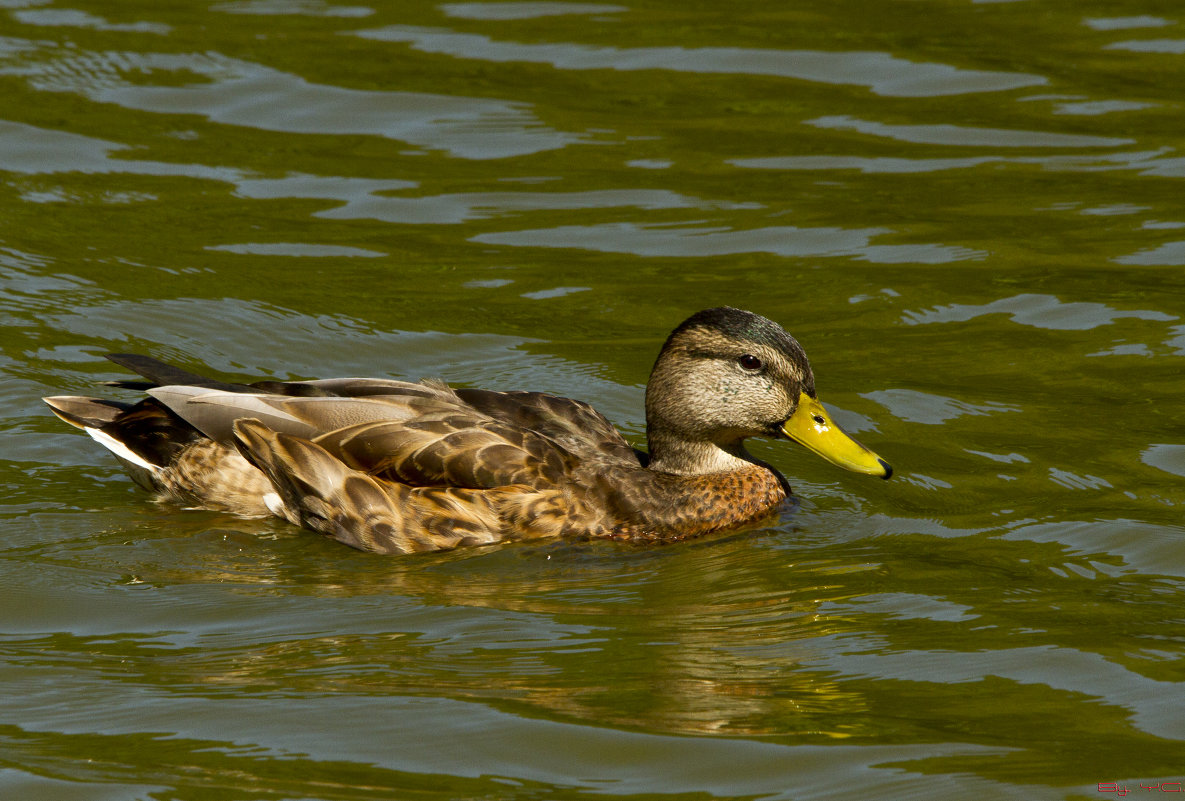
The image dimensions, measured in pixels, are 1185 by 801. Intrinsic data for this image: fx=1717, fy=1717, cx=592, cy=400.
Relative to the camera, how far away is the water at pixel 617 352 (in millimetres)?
5816

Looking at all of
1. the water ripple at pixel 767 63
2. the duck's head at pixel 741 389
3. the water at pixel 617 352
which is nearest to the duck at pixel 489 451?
the duck's head at pixel 741 389

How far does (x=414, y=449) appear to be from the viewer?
308 inches

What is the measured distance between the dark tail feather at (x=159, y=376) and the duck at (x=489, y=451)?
1 centimetres

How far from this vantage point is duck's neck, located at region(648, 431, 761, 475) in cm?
820

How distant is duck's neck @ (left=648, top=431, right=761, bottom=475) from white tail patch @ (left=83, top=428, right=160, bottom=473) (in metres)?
2.41

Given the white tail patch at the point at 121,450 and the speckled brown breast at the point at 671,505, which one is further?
the white tail patch at the point at 121,450

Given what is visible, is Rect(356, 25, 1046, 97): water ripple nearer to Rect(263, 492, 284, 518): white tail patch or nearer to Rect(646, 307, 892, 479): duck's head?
Rect(646, 307, 892, 479): duck's head

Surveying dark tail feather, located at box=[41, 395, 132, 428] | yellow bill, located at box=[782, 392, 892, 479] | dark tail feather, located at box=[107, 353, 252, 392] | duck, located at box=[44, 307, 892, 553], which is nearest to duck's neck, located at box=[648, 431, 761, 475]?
duck, located at box=[44, 307, 892, 553]

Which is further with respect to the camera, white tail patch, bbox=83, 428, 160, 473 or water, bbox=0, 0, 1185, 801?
white tail patch, bbox=83, 428, 160, 473

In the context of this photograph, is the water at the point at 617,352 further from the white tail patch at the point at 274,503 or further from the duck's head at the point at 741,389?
the duck's head at the point at 741,389

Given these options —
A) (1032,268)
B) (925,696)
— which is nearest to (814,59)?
(1032,268)

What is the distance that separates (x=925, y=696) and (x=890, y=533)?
6.13ft

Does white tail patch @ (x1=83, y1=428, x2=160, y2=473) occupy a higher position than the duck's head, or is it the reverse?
the duck's head

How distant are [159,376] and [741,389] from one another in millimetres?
2819
